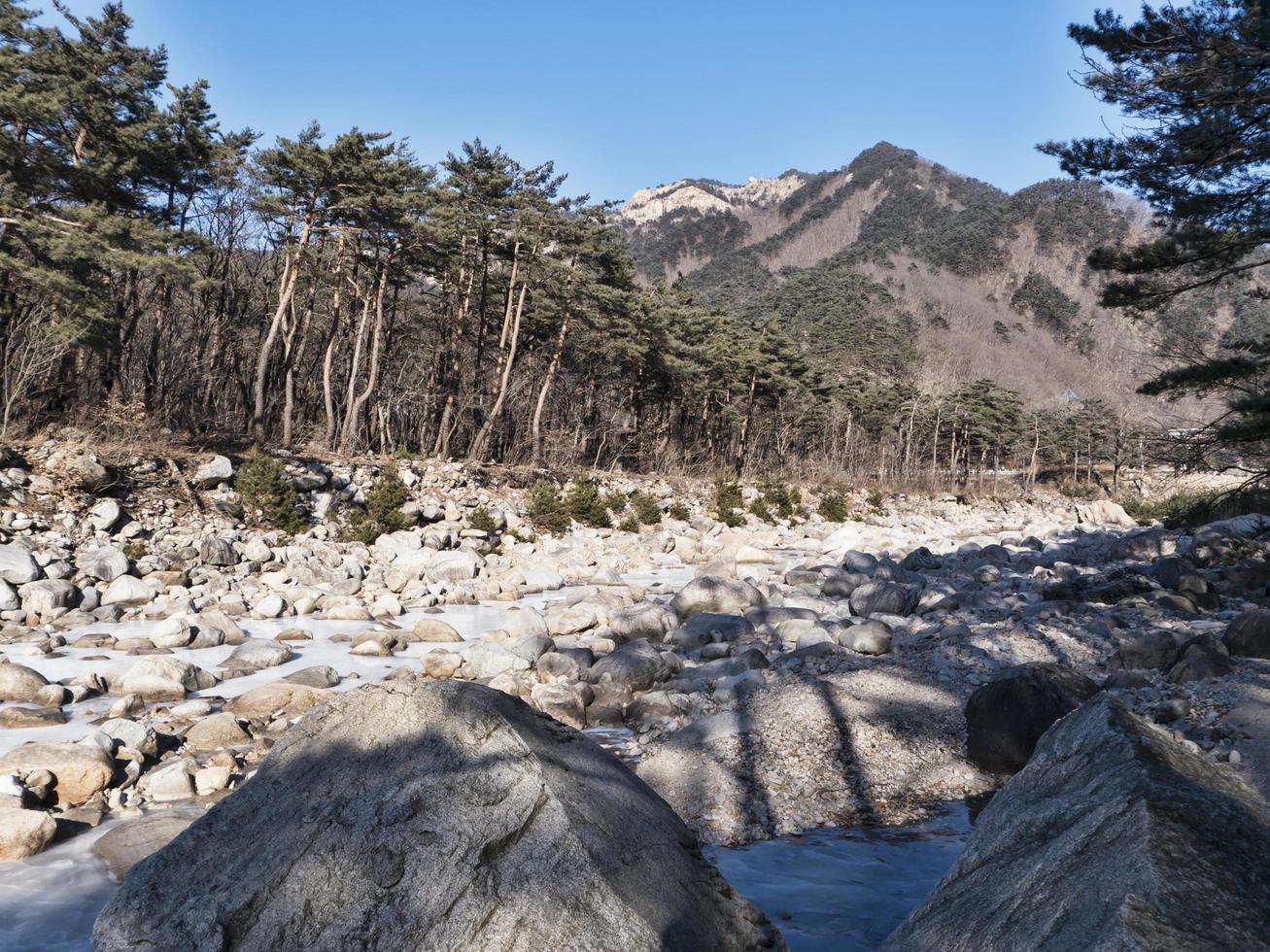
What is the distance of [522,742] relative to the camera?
348cm

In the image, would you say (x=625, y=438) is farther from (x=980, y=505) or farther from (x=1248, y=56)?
(x=1248, y=56)

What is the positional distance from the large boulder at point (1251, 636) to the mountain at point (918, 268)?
55.0 meters

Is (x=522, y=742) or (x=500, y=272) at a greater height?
(x=500, y=272)

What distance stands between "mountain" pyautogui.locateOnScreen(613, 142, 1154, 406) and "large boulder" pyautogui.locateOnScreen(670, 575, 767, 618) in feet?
166

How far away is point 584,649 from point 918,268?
116 meters

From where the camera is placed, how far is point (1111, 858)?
2068 millimetres

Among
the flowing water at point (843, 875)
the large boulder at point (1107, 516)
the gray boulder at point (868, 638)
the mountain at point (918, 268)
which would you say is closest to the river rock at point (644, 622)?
the gray boulder at point (868, 638)

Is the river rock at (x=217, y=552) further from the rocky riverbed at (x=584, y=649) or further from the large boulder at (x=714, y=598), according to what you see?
the large boulder at (x=714, y=598)

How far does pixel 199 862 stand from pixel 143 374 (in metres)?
17.7

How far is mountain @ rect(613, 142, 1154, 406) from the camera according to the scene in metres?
76.9

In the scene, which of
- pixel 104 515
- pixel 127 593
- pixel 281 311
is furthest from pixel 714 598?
pixel 281 311

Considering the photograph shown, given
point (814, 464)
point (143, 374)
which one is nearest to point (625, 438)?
point (814, 464)

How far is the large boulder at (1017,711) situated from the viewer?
6.15 metres

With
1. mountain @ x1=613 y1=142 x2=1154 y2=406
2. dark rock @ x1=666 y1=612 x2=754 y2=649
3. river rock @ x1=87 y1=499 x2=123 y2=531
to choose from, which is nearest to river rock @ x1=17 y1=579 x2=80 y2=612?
river rock @ x1=87 y1=499 x2=123 y2=531
